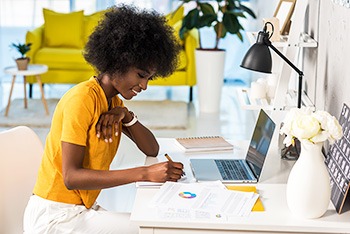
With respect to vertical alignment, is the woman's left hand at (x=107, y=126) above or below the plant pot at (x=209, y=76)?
above

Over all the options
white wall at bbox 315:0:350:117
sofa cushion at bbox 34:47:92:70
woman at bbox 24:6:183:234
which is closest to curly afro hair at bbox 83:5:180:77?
woman at bbox 24:6:183:234

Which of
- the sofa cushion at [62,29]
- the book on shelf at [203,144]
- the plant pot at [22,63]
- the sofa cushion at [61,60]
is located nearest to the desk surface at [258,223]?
the book on shelf at [203,144]

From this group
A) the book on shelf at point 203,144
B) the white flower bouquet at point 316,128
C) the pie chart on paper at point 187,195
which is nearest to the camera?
the white flower bouquet at point 316,128

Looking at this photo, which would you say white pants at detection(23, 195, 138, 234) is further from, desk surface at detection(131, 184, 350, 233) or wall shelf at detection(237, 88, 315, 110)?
wall shelf at detection(237, 88, 315, 110)

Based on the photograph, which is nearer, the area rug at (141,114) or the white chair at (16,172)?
the white chair at (16,172)

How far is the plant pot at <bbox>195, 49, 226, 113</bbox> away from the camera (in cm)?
597

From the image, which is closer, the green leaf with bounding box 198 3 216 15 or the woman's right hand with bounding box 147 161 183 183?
the woman's right hand with bounding box 147 161 183 183

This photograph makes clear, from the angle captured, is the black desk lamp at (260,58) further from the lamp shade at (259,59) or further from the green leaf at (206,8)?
the green leaf at (206,8)

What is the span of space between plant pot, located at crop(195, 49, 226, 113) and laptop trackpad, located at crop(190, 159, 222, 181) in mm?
3485

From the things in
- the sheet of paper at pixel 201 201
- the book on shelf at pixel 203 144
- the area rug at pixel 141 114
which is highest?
the book on shelf at pixel 203 144

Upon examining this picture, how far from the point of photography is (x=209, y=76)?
5.99 metres

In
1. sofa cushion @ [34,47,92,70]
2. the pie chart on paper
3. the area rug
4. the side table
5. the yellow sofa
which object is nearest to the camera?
the pie chart on paper

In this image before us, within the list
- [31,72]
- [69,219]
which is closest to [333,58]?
[69,219]

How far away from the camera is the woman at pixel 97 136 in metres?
2.22
